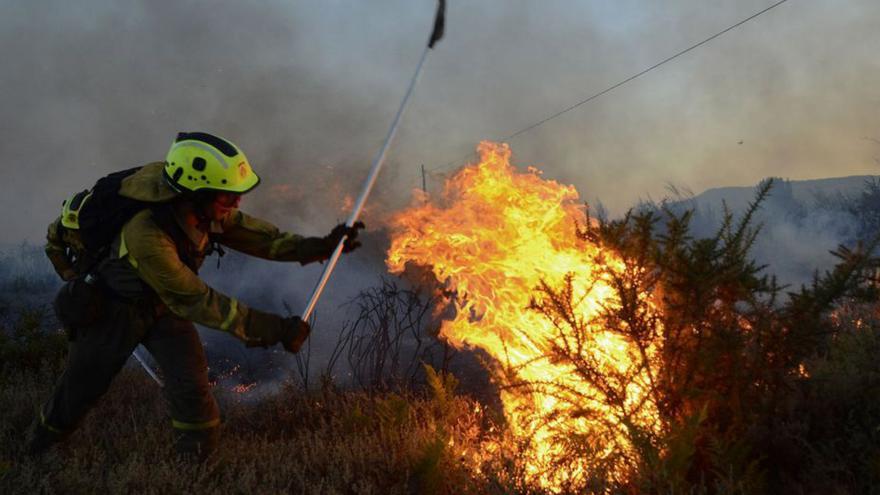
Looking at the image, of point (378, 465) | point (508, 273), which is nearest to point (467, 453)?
point (378, 465)

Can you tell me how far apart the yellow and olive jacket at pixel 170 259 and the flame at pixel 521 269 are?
3.00 ft

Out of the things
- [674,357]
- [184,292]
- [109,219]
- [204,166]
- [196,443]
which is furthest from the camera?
[196,443]

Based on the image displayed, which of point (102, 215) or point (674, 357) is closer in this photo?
point (674, 357)

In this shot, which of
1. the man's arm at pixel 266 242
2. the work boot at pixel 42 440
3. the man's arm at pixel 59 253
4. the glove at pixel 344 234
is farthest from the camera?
the man's arm at pixel 59 253

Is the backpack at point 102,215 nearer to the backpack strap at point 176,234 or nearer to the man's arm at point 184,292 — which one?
the backpack strap at point 176,234

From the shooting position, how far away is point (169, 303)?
142 inches

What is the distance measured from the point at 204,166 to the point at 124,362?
4.81 ft

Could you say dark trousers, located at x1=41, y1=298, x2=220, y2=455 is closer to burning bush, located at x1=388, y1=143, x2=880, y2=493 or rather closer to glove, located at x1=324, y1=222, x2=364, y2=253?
glove, located at x1=324, y1=222, x2=364, y2=253

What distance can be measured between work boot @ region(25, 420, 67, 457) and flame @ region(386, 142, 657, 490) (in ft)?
8.54

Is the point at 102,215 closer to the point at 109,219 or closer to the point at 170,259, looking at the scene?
the point at 109,219

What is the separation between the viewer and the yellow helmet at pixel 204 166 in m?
3.72

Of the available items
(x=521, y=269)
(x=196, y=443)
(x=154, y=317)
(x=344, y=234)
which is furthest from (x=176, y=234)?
(x=521, y=269)

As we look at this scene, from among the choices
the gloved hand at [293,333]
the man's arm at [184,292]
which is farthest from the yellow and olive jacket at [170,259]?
the gloved hand at [293,333]

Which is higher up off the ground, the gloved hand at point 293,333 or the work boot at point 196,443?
the gloved hand at point 293,333
